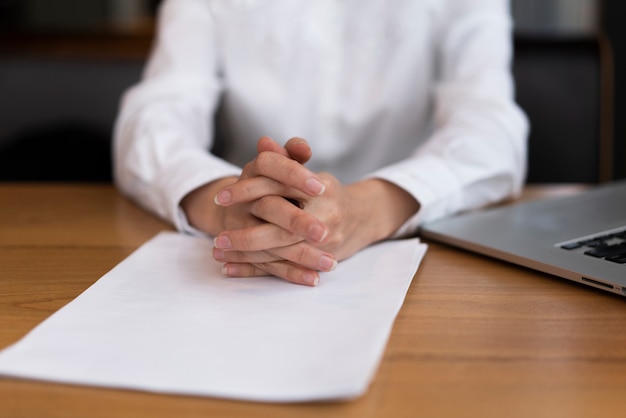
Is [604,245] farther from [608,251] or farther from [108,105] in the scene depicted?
[108,105]

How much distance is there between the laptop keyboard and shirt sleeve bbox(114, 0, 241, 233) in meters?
0.31

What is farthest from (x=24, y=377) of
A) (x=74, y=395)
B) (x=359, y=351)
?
(x=359, y=351)

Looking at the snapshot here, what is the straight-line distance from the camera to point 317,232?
53 centimetres

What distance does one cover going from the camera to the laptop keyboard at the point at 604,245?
21.7 inches

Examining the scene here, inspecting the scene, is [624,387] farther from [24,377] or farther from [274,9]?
[274,9]

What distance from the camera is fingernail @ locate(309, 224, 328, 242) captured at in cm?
53

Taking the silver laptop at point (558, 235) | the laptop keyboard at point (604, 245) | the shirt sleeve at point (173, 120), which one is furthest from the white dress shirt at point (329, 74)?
the laptop keyboard at point (604, 245)

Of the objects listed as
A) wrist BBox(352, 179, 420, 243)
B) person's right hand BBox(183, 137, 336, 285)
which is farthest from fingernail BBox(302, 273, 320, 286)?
wrist BBox(352, 179, 420, 243)

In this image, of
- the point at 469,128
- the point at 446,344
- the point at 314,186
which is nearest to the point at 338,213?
the point at 314,186

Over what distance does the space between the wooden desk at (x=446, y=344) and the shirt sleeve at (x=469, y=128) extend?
92mm

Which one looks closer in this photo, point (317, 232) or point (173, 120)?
point (317, 232)

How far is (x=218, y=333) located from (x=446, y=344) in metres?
0.13

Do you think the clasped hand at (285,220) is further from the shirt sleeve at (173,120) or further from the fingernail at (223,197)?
the shirt sleeve at (173,120)

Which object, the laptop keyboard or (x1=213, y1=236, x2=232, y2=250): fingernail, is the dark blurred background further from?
(x1=213, y1=236, x2=232, y2=250): fingernail
